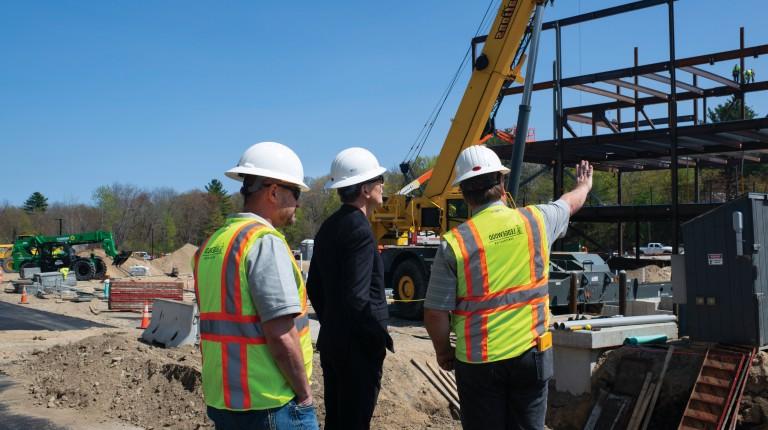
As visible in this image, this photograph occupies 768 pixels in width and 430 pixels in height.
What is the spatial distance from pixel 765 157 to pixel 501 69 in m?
15.7

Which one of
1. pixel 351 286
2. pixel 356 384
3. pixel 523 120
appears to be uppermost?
pixel 523 120

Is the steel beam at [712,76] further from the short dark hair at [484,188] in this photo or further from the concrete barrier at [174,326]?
the short dark hair at [484,188]

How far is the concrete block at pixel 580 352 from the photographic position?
8312 millimetres

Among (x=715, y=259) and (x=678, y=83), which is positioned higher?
(x=678, y=83)

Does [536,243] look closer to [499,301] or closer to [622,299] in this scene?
[499,301]

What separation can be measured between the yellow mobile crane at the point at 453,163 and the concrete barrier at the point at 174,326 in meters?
5.70

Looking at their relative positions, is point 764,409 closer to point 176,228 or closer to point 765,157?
point 765,157

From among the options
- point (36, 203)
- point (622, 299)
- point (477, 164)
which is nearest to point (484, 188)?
point (477, 164)

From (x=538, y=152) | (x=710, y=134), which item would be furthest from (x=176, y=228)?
(x=710, y=134)

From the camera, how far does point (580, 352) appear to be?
331 inches

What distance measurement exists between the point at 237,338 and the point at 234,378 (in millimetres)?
155

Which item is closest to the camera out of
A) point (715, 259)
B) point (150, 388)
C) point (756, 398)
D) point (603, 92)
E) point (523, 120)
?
point (756, 398)

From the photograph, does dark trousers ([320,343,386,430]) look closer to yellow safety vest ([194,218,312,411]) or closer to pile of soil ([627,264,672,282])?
yellow safety vest ([194,218,312,411])

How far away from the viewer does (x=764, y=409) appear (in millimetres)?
7125
